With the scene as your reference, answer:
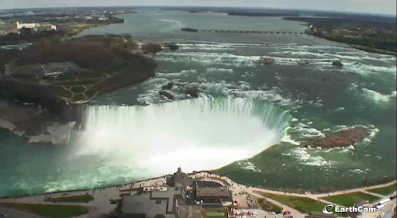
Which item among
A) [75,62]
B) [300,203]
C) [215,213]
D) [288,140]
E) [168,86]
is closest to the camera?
[215,213]

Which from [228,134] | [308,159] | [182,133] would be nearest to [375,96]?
[308,159]

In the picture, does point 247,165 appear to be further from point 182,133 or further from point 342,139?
point 342,139

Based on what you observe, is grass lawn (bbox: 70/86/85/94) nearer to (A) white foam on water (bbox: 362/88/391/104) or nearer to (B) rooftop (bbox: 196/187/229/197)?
(B) rooftop (bbox: 196/187/229/197)

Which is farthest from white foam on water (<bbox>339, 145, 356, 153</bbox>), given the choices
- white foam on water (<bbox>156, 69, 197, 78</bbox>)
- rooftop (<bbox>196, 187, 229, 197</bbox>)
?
white foam on water (<bbox>156, 69, 197, 78</bbox>)

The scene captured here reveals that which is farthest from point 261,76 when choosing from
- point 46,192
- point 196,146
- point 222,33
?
point 222,33

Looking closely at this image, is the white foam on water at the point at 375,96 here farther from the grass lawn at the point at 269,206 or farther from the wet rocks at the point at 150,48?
the wet rocks at the point at 150,48
